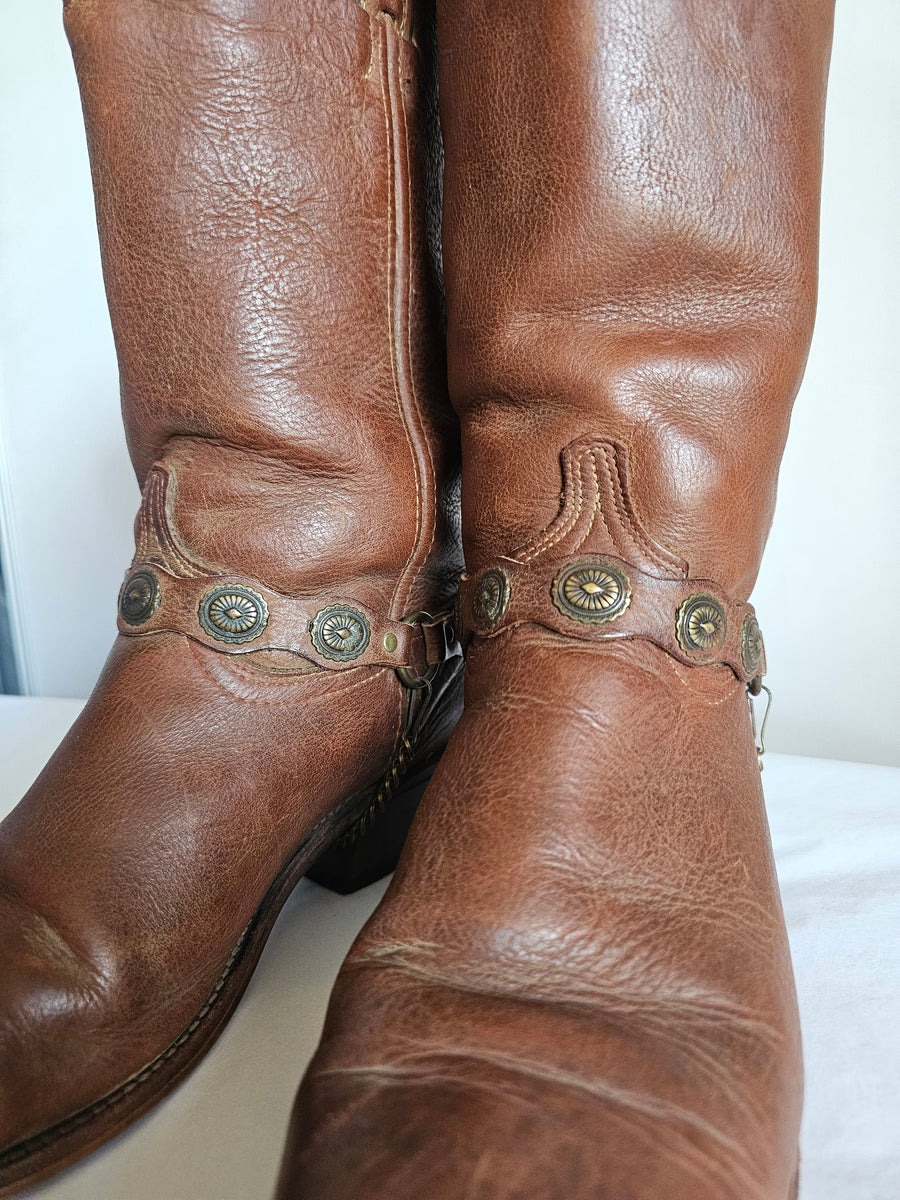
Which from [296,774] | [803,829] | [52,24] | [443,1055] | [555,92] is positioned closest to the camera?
[443,1055]

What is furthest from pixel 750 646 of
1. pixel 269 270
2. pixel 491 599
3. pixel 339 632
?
pixel 269 270

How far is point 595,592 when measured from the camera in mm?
523

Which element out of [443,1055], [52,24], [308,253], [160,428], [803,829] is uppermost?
[52,24]

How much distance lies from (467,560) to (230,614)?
0.49ft

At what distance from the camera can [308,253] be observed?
23.5 inches

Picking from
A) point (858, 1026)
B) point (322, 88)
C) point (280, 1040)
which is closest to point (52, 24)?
point (322, 88)

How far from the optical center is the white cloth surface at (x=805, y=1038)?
493 millimetres

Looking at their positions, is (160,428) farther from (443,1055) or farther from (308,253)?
(443,1055)

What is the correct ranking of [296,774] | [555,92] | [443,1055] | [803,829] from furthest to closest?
[803,829]
[296,774]
[555,92]
[443,1055]

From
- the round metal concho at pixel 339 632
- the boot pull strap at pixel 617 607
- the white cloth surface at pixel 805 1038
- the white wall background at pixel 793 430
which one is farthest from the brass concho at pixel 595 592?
the white wall background at pixel 793 430

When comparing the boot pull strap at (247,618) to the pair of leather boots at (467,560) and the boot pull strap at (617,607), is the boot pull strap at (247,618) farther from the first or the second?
the boot pull strap at (617,607)

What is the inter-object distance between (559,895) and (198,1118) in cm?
25

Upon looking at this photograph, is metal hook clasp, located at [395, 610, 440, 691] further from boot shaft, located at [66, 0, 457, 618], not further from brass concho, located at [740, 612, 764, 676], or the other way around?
brass concho, located at [740, 612, 764, 676]

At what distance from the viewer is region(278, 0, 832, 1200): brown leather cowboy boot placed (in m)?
0.45
